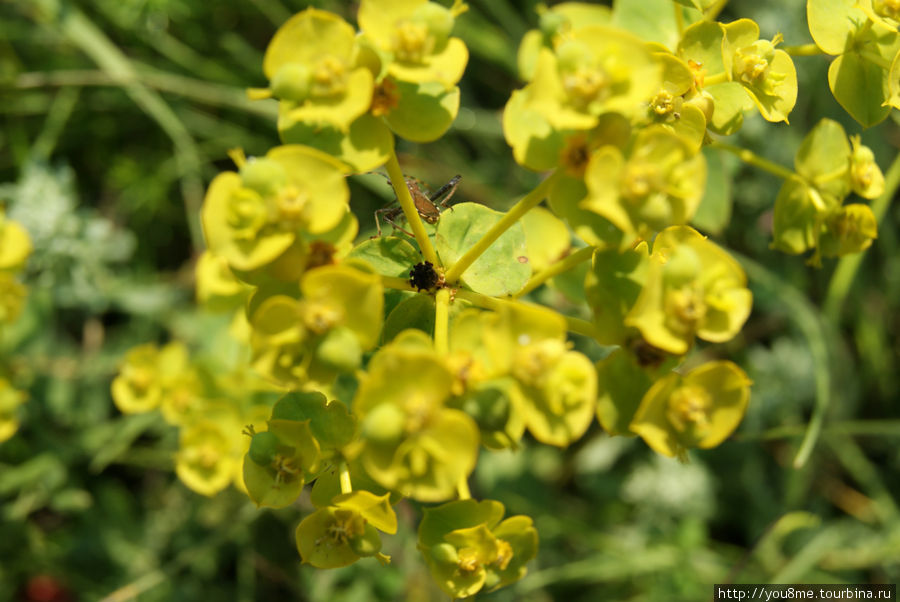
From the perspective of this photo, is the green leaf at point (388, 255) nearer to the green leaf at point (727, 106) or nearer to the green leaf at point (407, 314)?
the green leaf at point (407, 314)

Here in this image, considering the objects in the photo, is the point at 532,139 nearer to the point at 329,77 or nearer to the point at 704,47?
the point at 329,77

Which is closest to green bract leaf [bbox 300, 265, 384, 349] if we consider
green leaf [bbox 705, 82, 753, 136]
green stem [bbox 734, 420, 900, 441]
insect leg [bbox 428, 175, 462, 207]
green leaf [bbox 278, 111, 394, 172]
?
green leaf [bbox 278, 111, 394, 172]

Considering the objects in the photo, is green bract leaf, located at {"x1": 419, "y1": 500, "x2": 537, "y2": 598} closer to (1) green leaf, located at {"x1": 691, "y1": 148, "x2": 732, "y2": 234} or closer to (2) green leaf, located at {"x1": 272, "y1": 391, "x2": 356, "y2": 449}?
(2) green leaf, located at {"x1": 272, "y1": 391, "x2": 356, "y2": 449}

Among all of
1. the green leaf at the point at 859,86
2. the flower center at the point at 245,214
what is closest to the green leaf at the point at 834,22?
the green leaf at the point at 859,86

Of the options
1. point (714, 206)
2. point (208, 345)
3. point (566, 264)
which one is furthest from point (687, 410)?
point (208, 345)

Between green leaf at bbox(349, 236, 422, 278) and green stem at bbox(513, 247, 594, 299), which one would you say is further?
green leaf at bbox(349, 236, 422, 278)
